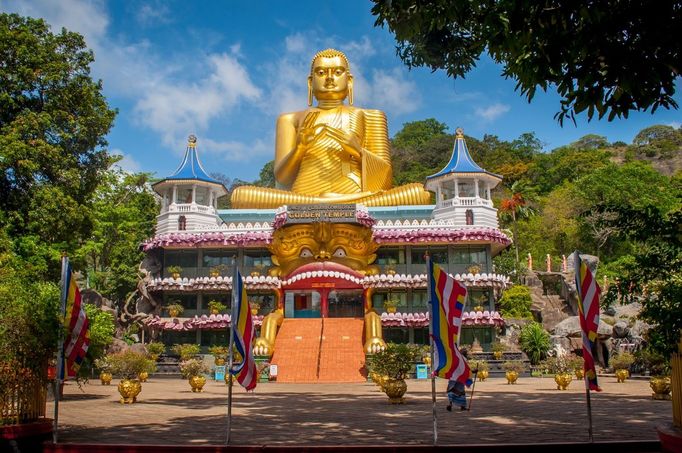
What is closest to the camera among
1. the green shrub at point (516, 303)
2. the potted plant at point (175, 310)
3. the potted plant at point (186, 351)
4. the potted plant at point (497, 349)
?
the potted plant at point (497, 349)

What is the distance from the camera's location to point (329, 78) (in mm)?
40312

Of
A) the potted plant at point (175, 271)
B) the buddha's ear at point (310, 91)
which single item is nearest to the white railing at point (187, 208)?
the potted plant at point (175, 271)

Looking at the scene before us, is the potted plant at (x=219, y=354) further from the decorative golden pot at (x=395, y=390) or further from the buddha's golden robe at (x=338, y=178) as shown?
the decorative golden pot at (x=395, y=390)

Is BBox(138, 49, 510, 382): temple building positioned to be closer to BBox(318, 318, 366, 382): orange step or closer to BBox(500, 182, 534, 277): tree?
BBox(318, 318, 366, 382): orange step

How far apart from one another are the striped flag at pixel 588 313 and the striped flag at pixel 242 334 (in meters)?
4.90

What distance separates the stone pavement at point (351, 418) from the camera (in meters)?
10.3

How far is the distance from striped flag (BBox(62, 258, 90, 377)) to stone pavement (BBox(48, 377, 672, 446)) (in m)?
1.23

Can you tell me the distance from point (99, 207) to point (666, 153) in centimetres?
7030

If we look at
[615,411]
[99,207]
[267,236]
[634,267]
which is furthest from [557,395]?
[99,207]

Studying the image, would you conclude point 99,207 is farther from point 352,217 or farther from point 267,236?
point 352,217

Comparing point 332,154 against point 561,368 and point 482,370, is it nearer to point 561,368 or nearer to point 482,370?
→ point 482,370

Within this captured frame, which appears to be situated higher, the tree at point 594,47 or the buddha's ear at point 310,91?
the buddha's ear at point 310,91

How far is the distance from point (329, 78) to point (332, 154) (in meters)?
5.14

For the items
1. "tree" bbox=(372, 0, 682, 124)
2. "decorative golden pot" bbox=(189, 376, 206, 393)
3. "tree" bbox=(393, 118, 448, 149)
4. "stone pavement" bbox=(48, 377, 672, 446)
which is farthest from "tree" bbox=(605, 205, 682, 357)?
"tree" bbox=(393, 118, 448, 149)
